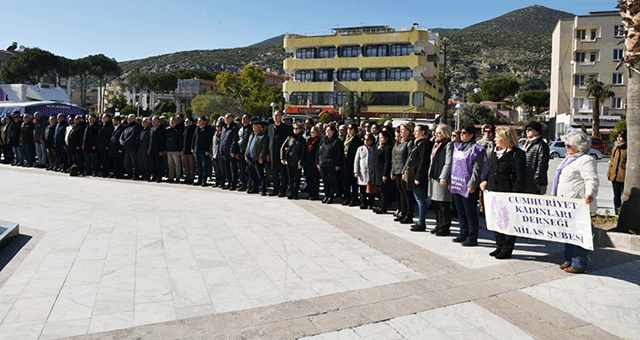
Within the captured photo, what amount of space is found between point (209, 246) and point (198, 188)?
21.4ft

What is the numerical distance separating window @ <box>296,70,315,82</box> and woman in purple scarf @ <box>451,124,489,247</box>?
59.6 meters

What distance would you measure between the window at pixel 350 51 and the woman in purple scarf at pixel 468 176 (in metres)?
58.1

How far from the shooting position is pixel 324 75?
6494 cm

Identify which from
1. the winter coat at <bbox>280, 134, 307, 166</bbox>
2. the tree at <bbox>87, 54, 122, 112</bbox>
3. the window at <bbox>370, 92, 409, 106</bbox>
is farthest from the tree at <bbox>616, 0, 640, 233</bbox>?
the tree at <bbox>87, 54, 122, 112</bbox>

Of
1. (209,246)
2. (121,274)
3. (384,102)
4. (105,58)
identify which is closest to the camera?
(121,274)

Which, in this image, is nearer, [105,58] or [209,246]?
[209,246]

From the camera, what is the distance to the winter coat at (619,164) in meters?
9.97

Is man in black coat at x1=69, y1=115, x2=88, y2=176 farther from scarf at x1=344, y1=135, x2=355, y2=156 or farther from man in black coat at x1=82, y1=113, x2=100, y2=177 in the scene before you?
scarf at x1=344, y1=135, x2=355, y2=156

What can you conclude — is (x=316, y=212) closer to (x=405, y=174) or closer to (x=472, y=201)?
(x=405, y=174)

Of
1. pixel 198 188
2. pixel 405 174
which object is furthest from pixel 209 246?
pixel 198 188

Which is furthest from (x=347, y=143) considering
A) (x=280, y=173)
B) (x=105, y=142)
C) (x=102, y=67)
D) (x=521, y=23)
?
(x=521, y=23)

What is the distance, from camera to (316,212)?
9.78 meters

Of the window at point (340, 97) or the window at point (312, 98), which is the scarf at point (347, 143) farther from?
the window at point (312, 98)

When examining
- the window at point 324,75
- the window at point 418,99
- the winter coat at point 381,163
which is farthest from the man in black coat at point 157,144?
the window at point 324,75
